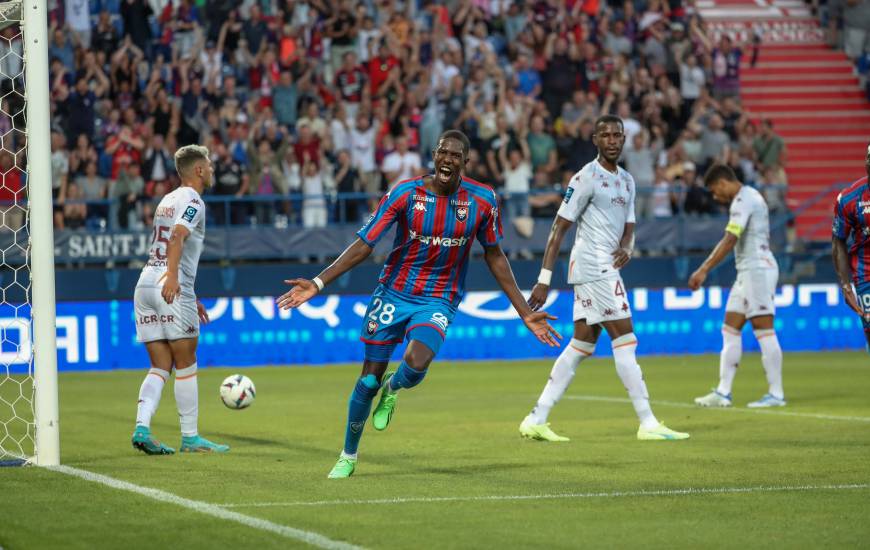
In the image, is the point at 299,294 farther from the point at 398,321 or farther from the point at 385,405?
the point at 385,405

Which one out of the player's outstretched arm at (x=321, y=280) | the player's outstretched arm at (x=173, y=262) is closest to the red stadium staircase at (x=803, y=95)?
the player's outstretched arm at (x=173, y=262)

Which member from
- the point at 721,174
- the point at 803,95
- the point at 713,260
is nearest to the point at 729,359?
the point at 713,260

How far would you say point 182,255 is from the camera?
10352 mm

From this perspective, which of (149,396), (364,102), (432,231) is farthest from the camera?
(364,102)

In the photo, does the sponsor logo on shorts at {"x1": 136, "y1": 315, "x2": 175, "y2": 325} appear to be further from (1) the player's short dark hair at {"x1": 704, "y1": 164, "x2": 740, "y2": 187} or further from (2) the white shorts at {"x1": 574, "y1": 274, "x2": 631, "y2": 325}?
(1) the player's short dark hair at {"x1": 704, "y1": 164, "x2": 740, "y2": 187}

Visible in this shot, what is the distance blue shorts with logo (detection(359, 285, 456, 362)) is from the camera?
8602mm

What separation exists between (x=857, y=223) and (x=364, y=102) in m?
14.8

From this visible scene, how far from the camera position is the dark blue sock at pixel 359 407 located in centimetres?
855

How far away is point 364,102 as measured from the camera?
2484 cm

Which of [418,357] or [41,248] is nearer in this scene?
[418,357]

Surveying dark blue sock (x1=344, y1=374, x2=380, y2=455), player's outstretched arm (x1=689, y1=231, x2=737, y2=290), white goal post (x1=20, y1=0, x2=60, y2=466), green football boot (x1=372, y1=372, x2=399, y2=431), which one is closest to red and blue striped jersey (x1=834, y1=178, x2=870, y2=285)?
player's outstretched arm (x1=689, y1=231, x2=737, y2=290)

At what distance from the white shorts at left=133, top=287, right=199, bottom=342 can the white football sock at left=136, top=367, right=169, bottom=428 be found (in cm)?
27

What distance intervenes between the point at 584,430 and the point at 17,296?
10752mm

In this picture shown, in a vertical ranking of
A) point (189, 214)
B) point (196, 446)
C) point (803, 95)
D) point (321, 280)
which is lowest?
point (196, 446)
